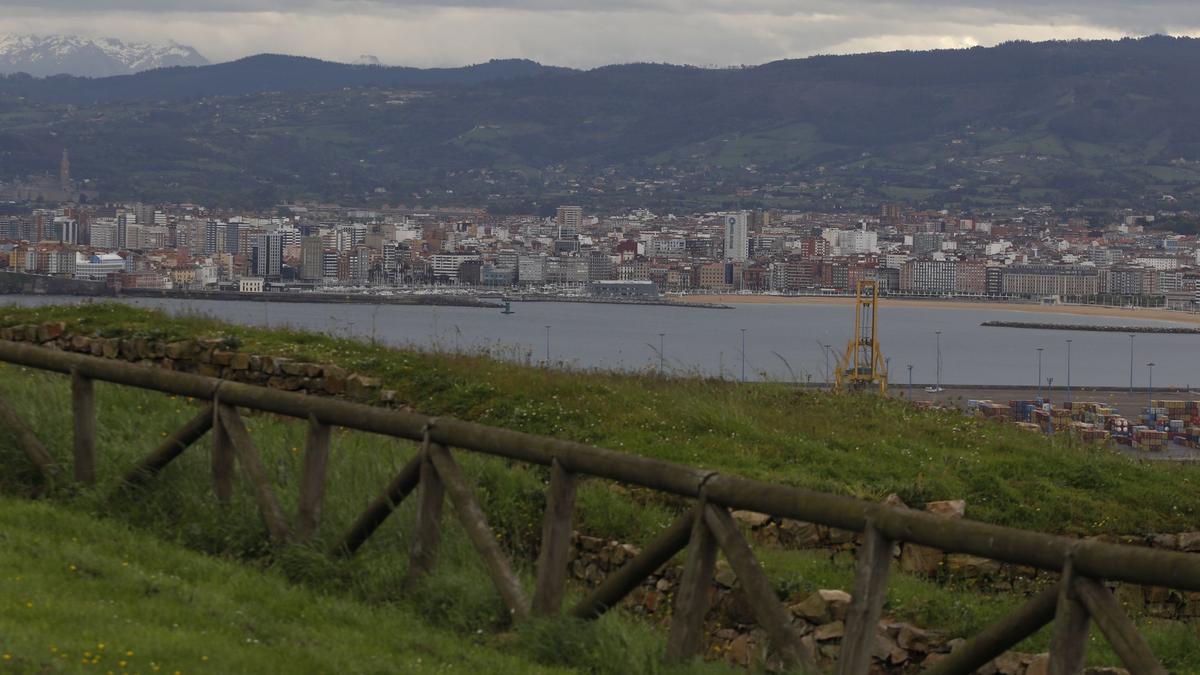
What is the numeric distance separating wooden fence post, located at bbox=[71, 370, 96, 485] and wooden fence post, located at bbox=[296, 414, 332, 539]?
1185 mm

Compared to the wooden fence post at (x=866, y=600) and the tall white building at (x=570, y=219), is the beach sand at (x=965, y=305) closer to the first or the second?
the tall white building at (x=570, y=219)

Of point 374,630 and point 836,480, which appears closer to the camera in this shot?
point 374,630

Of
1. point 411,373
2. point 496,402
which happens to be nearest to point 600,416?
point 496,402

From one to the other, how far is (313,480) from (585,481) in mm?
2125

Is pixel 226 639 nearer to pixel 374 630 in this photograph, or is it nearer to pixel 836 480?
pixel 374 630

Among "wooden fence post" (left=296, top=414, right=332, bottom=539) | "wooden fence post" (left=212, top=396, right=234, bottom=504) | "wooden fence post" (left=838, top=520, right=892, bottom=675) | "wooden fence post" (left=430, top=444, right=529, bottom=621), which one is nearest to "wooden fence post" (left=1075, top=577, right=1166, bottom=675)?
"wooden fence post" (left=838, top=520, right=892, bottom=675)

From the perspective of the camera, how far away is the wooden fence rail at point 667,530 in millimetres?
4070

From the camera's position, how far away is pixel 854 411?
10922 millimetres

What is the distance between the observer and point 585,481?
25.6ft

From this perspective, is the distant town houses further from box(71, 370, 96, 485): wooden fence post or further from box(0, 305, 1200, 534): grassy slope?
box(71, 370, 96, 485): wooden fence post

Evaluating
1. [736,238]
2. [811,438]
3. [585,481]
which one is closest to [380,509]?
[585,481]

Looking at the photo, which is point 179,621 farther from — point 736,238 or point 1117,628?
point 736,238

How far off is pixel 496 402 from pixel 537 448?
460 centimetres

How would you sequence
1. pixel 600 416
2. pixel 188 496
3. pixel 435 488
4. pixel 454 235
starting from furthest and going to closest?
pixel 454 235, pixel 600 416, pixel 188 496, pixel 435 488
